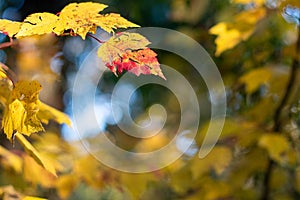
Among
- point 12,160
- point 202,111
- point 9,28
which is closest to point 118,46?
point 9,28

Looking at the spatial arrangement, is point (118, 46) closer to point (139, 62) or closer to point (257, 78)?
point (139, 62)

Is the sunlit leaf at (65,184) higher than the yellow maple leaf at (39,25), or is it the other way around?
the yellow maple leaf at (39,25)

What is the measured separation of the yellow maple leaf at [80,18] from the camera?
57 cm

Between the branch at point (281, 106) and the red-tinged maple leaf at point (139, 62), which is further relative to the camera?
the branch at point (281, 106)

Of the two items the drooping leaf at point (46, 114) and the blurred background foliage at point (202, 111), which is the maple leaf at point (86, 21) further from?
the blurred background foliage at point (202, 111)

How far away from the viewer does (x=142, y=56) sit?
577 mm

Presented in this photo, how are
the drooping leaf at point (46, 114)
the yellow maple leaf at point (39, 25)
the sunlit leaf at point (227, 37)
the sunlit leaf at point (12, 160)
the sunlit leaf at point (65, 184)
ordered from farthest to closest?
the sunlit leaf at point (65, 184), the sunlit leaf at point (227, 37), the sunlit leaf at point (12, 160), the drooping leaf at point (46, 114), the yellow maple leaf at point (39, 25)

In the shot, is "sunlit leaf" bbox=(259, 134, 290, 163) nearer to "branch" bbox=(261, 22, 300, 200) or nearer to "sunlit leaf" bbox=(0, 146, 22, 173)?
"branch" bbox=(261, 22, 300, 200)

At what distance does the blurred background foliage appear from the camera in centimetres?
124

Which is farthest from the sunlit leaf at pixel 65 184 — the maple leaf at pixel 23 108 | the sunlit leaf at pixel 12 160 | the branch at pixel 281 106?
the maple leaf at pixel 23 108

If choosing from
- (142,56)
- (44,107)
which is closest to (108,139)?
(44,107)

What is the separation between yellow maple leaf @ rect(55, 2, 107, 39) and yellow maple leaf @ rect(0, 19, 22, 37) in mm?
50

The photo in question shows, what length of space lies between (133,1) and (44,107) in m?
1.53

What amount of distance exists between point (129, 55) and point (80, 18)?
7 centimetres
